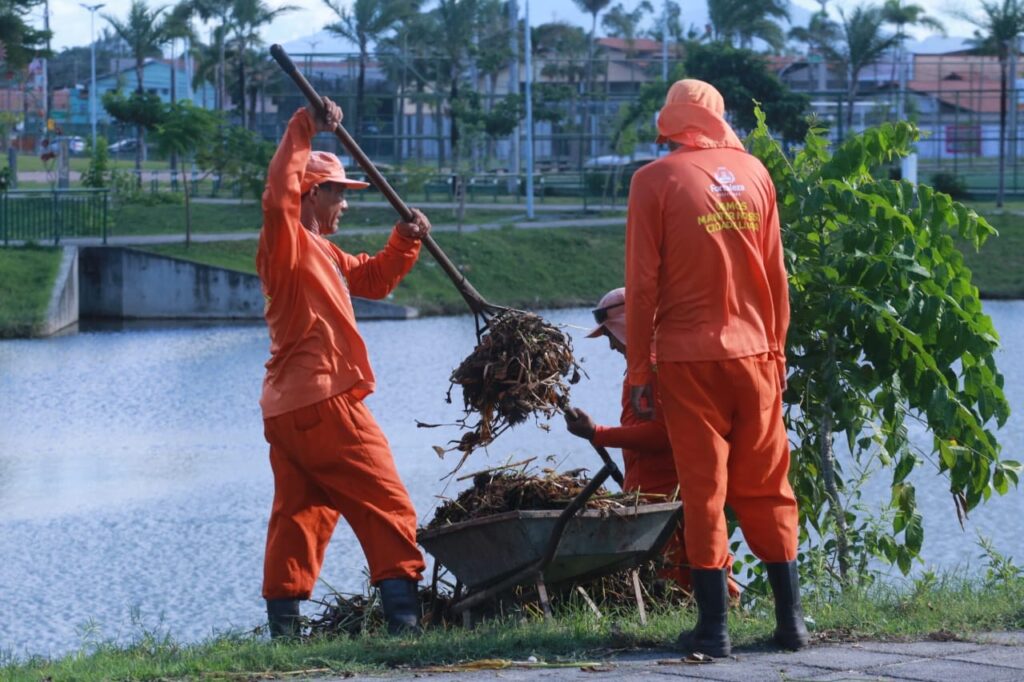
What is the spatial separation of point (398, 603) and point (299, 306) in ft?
3.87

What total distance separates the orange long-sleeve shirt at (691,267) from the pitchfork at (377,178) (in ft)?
3.80

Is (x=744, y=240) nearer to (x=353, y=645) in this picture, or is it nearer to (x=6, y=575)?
(x=353, y=645)

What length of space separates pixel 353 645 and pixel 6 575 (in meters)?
5.46

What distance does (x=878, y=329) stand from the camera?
6949mm

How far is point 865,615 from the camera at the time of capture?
18.3 feet

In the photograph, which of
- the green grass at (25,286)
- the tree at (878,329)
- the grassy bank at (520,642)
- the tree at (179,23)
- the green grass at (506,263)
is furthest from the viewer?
the tree at (179,23)

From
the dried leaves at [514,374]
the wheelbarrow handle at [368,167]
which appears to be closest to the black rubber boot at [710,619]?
the dried leaves at [514,374]

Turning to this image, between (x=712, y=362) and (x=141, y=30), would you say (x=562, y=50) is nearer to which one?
(x=141, y=30)

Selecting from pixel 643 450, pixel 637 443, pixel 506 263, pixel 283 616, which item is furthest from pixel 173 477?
pixel 506 263

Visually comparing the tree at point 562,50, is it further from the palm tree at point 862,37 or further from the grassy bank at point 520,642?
the grassy bank at point 520,642

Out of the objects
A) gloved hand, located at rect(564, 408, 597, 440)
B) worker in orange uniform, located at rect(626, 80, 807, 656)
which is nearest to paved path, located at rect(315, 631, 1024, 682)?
worker in orange uniform, located at rect(626, 80, 807, 656)

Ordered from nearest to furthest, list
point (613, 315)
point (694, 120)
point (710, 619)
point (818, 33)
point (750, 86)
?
point (710, 619) < point (694, 120) < point (613, 315) < point (750, 86) < point (818, 33)

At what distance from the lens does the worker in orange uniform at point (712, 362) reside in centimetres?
514

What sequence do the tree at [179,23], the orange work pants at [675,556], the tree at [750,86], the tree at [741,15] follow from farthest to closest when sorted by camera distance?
the tree at [179,23], the tree at [741,15], the tree at [750,86], the orange work pants at [675,556]
